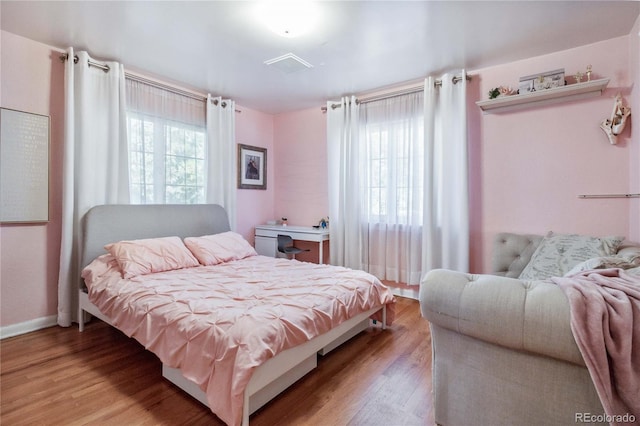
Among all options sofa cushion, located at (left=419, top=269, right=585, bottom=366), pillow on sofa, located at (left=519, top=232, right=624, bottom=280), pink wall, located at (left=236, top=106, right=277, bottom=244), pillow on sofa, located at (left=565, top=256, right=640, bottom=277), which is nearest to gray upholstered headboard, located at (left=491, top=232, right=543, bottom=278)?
pillow on sofa, located at (left=519, top=232, right=624, bottom=280)

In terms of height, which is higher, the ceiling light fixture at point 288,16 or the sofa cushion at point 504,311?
the ceiling light fixture at point 288,16

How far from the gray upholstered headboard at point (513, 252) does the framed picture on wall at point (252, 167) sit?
3237 mm

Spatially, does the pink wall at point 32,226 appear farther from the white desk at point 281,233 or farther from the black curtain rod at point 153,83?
the white desk at point 281,233

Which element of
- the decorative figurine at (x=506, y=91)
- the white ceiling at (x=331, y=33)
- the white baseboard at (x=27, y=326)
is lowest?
the white baseboard at (x=27, y=326)

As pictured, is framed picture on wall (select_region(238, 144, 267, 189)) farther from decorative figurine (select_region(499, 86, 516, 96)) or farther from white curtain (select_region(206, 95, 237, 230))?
decorative figurine (select_region(499, 86, 516, 96))

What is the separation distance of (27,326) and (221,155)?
97.3 inches

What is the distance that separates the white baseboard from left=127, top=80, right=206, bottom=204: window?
4.24 ft

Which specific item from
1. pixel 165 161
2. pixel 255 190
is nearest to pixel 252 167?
pixel 255 190

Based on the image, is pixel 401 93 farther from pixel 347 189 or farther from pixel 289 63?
pixel 289 63

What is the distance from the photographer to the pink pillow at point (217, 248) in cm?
302

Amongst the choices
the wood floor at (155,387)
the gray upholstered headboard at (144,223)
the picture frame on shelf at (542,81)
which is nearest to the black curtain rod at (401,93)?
the picture frame on shelf at (542,81)

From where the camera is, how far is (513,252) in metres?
2.53

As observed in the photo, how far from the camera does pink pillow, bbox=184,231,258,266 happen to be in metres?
3.02

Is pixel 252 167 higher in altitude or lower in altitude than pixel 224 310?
higher
